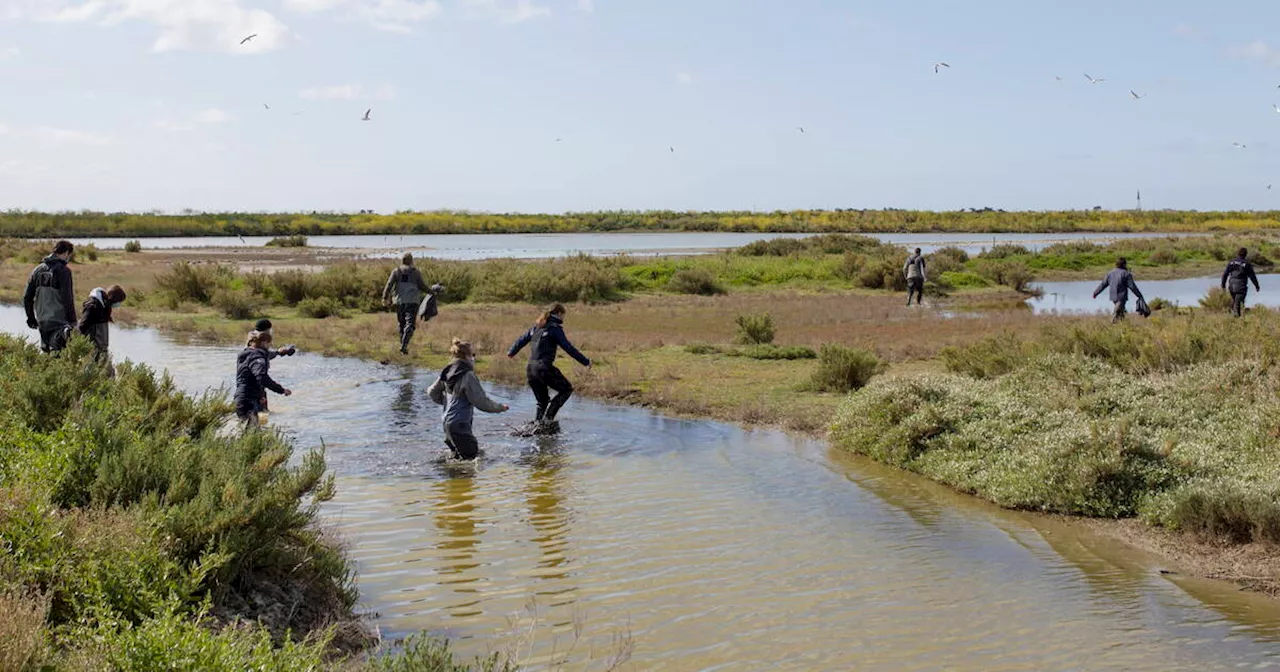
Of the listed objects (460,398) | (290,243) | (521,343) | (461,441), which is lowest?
(461,441)

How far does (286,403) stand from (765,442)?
708 centimetres

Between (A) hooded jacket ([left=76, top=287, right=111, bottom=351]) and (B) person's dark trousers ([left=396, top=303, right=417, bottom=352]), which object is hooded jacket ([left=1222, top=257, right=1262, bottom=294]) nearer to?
(B) person's dark trousers ([left=396, top=303, right=417, bottom=352])

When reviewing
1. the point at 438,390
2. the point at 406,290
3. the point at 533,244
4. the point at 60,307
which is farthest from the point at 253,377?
the point at 533,244

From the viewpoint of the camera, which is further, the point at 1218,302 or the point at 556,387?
the point at 1218,302

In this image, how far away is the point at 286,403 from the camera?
1598 cm

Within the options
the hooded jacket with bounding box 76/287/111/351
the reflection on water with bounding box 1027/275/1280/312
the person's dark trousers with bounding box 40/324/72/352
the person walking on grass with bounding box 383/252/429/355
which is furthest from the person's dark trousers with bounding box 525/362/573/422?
the reflection on water with bounding box 1027/275/1280/312

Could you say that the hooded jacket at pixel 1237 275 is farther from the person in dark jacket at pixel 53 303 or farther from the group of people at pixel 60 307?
the person in dark jacket at pixel 53 303

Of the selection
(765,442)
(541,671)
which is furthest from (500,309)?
(541,671)

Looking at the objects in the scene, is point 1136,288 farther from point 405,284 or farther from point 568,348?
point 405,284

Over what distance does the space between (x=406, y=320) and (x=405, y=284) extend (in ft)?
3.01

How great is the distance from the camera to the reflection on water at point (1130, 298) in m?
33.2

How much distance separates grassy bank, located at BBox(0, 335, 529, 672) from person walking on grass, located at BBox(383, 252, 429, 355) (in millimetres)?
10944

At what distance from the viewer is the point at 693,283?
123ft

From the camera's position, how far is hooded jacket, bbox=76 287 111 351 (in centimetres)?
1354
